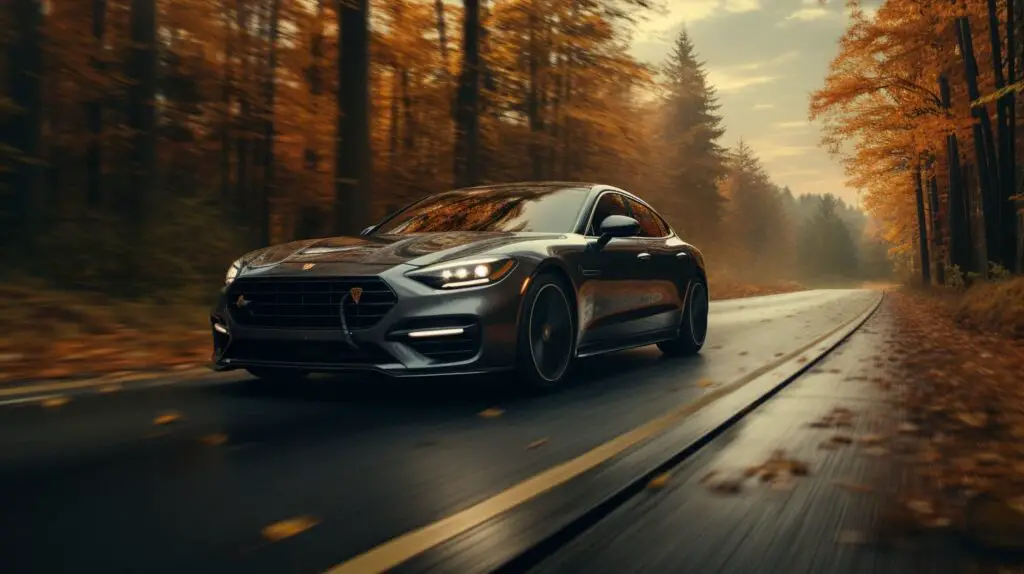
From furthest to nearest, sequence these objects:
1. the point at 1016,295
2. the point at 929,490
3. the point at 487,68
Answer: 1. the point at 487,68
2. the point at 1016,295
3. the point at 929,490

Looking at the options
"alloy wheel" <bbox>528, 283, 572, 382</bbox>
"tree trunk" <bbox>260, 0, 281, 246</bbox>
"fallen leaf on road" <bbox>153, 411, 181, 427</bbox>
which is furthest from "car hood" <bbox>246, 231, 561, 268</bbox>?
"tree trunk" <bbox>260, 0, 281, 246</bbox>

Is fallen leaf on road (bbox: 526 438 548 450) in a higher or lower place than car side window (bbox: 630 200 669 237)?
lower

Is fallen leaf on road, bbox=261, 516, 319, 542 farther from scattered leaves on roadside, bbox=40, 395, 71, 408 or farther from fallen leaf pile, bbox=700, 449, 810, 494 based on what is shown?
scattered leaves on roadside, bbox=40, 395, 71, 408

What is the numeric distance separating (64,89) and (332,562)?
14.5 m

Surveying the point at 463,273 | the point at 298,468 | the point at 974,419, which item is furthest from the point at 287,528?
the point at 974,419

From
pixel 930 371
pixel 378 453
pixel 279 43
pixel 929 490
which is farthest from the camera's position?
pixel 279 43

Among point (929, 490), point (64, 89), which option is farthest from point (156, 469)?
point (64, 89)

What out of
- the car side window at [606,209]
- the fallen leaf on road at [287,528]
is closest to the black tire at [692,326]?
the car side window at [606,209]

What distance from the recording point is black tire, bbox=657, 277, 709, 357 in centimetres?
938

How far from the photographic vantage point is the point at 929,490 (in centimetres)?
397

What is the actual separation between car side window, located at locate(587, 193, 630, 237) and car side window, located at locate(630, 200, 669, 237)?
0.99ft

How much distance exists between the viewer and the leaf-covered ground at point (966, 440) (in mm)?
3510

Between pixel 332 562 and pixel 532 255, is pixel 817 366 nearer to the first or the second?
pixel 532 255

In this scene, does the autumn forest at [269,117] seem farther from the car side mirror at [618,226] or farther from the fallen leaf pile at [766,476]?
the fallen leaf pile at [766,476]
